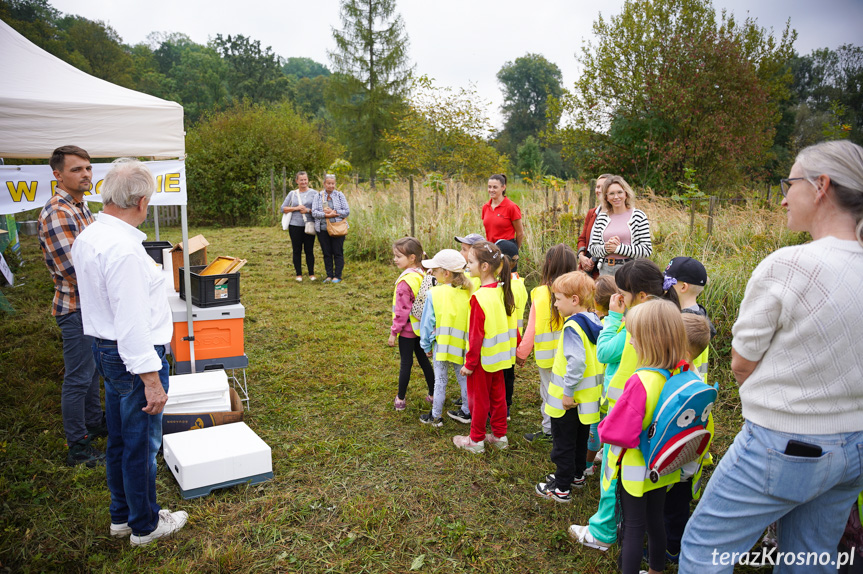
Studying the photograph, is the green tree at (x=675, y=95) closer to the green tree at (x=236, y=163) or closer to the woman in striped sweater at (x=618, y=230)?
the green tree at (x=236, y=163)

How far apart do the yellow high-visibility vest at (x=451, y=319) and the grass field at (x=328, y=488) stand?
0.67 metres

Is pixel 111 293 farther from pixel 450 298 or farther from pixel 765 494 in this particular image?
Answer: pixel 765 494

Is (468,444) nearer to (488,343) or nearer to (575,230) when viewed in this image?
(488,343)

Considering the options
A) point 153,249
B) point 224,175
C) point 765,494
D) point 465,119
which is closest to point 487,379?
point 765,494

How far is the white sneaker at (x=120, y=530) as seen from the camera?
110 inches

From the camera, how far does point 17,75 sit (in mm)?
4191

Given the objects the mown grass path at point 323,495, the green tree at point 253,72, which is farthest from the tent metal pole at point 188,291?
the green tree at point 253,72

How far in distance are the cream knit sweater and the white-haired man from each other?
240cm

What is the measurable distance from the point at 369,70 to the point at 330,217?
2572 cm

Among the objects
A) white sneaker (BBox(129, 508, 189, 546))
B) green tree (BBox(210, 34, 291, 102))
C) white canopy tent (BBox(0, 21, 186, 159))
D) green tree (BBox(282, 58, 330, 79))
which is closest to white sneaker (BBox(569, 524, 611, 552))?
white sneaker (BBox(129, 508, 189, 546))

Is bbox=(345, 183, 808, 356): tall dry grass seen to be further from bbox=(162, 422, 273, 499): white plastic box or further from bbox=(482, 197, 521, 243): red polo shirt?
bbox=(162, 422, 273, 499): white plastic box

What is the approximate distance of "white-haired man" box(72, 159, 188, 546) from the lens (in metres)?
2.37

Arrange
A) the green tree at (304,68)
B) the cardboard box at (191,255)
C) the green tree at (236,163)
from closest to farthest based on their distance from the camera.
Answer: the cardboard box at (191,255) < the green tree at (236,163) < the green tree at (304,68)

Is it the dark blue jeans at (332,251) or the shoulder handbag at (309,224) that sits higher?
Result: the shoulder handbag at (309,224)
